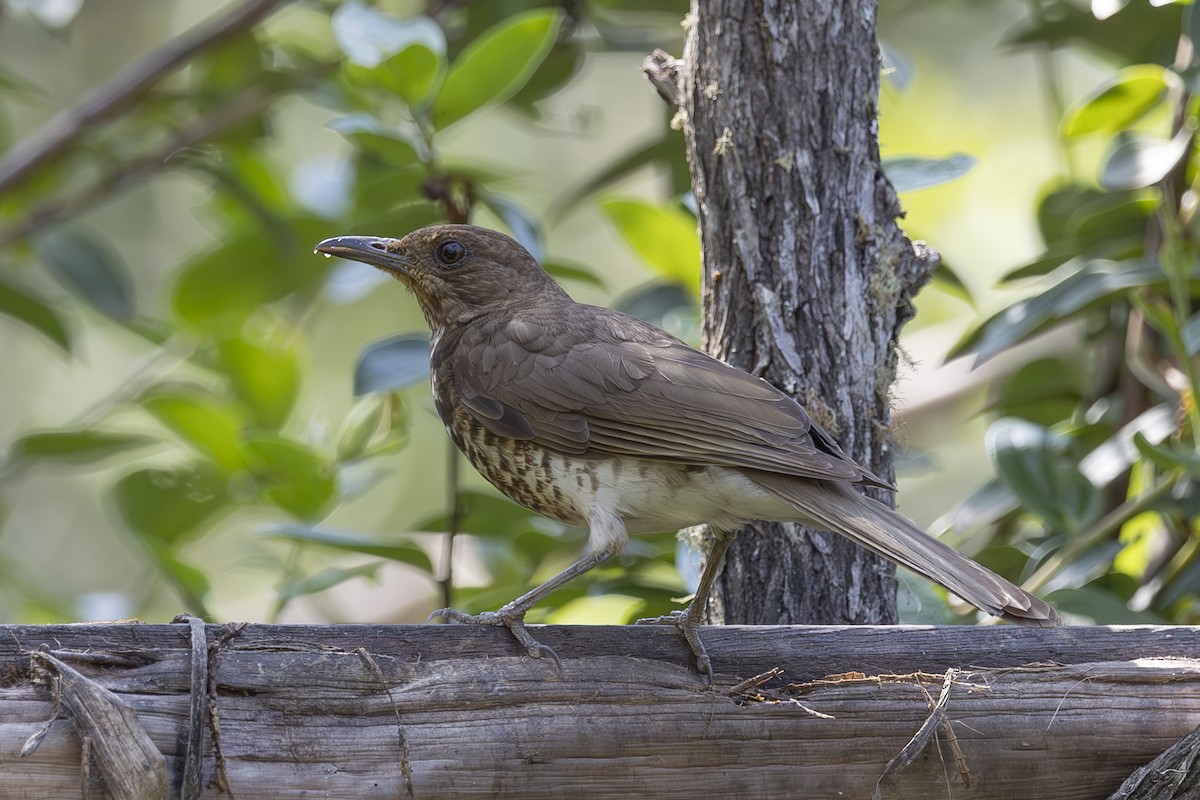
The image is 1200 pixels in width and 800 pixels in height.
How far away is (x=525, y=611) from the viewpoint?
2.28 m

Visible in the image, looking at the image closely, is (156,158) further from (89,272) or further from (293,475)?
(293,475)

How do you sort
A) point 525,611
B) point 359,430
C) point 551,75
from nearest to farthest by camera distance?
1. point 525,611
2. point 359,430
3. point 551,75

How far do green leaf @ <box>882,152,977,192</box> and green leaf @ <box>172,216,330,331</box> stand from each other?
1923 millimetres

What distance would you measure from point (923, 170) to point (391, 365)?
136cm

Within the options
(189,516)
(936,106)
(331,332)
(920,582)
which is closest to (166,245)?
(331,332)

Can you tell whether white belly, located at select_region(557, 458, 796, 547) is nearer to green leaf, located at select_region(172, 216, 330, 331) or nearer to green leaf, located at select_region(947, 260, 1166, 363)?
green leaf, located at select_region(947, 260, 1166, 363)

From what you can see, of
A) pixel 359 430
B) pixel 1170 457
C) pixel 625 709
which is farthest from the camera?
pixel 359 430

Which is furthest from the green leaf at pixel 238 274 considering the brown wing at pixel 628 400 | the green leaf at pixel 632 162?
the brown wing at pixel 628 400

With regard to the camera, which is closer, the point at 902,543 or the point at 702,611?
the point at 902,543

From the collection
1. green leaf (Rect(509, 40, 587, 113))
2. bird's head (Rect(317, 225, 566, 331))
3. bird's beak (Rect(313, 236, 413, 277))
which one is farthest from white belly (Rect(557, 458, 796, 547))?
green leaf (Rect(509, 40, 587, 113))

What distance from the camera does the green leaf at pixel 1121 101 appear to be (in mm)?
3301

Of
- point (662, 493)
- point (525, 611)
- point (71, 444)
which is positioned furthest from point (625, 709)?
point (71, 444)

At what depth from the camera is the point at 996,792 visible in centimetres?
217

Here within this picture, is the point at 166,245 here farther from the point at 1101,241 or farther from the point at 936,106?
the point at 1101,241
